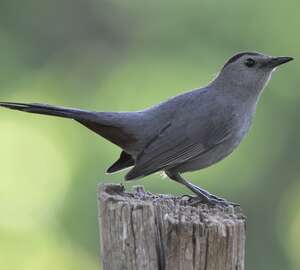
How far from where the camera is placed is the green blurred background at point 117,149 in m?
7.24

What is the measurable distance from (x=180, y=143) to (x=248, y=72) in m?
0.73

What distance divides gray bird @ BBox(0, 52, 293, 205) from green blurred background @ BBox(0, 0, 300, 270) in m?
1.32

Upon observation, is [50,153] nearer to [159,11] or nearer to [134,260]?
[159,11]

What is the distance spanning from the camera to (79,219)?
23.6ft

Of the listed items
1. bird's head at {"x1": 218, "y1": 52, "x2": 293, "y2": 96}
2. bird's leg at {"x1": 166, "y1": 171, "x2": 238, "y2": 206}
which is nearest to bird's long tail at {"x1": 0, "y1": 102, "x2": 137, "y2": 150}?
bird's leg at {"x1": 166, "y1": 171, "x2": 238, "y2": 206}

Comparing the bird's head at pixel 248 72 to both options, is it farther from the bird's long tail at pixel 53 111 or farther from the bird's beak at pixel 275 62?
the bird's long tail at pixel 53 111

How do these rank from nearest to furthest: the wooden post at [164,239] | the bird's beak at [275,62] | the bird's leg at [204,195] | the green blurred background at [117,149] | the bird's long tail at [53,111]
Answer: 1. the wooden post at [164,239]
2. the bird's leg at [204,195]
3. the bird's long tail at [53,111]
4. the bird's beak at [275,62]
5. the green blurred background at [117,149]

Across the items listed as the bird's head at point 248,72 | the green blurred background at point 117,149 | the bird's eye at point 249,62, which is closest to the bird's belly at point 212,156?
the bird's head at point 248,72

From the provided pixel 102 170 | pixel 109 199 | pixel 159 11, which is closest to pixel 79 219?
pixel 102 170

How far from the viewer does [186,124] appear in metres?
5.38

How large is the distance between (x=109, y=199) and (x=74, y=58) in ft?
20.1

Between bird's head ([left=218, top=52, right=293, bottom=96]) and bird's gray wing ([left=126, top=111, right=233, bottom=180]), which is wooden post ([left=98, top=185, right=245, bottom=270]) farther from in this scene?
bird's head ([left=218, top=52, right=293, bottom=96])

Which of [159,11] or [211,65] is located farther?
[159,11]

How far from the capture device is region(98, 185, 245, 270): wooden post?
355cm
